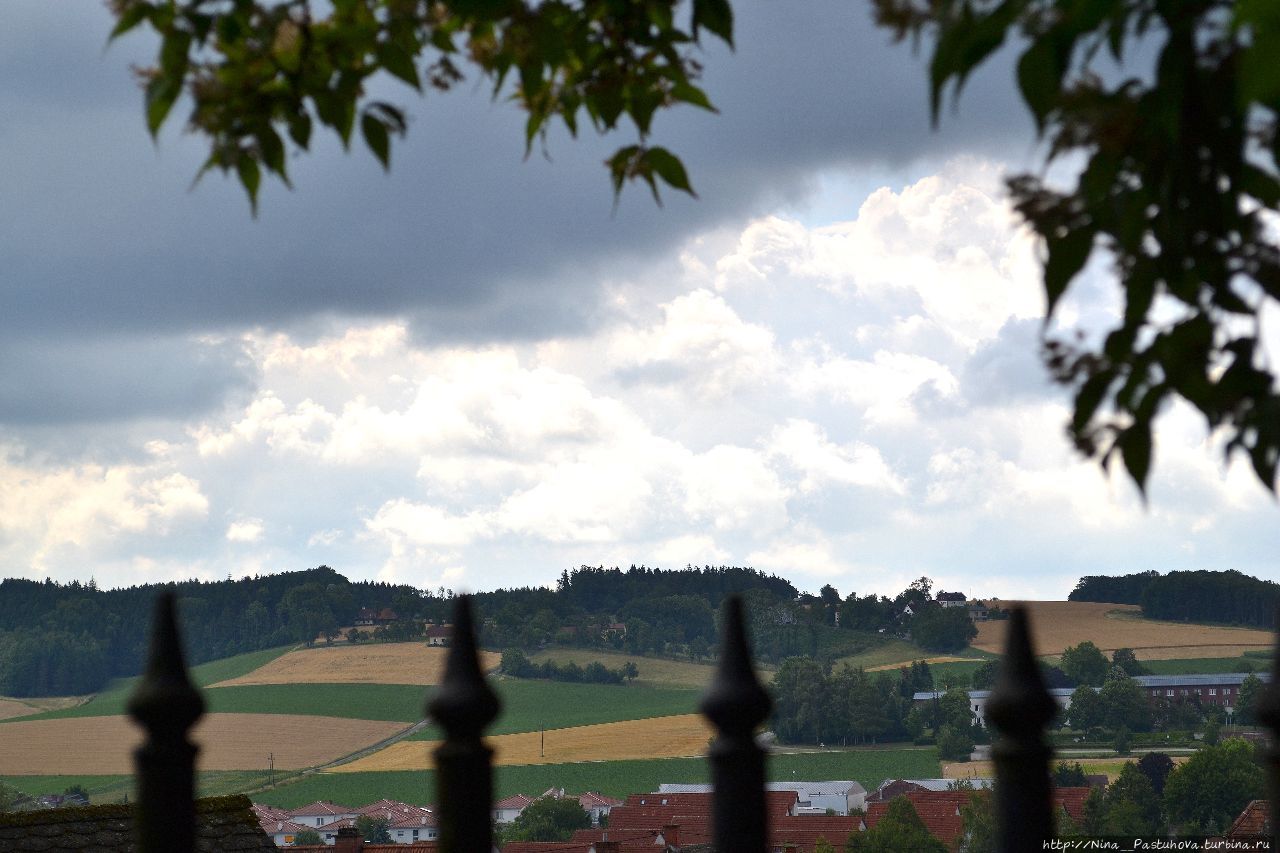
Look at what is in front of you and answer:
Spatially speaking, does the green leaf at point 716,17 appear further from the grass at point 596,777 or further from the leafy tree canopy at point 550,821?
the grass at point 596,777

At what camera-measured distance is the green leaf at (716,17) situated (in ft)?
9.00

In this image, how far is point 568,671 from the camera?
121 metres

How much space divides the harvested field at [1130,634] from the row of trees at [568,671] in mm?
32438

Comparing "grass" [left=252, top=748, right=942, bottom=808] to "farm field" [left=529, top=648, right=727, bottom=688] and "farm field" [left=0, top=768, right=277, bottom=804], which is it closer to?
"farm field" [left=0, top=768, right=277, bottom=804]

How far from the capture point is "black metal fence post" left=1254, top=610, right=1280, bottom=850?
2057 millimetres

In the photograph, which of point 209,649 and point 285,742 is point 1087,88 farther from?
point 209,649

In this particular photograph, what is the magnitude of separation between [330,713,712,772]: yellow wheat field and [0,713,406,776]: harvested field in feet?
11.3

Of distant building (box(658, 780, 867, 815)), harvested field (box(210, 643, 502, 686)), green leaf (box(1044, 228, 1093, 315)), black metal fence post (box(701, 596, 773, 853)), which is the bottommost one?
distant building (box(658, 780, 867, 815))

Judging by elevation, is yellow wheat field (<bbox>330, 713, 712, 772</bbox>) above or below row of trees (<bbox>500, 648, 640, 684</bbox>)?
below

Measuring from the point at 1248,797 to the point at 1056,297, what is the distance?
204 ft

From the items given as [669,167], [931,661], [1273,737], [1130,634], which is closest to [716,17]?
[669,167]

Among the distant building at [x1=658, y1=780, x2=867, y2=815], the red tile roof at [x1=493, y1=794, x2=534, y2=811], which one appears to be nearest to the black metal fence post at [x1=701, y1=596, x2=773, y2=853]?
the distant building at [x1=658, y1=780, x2=867, y2=815]

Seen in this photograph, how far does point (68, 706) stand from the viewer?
382ft

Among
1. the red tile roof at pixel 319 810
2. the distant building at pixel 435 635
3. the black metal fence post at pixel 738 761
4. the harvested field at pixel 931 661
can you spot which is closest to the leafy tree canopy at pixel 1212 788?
the red tile roof at pixel 319 810
